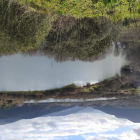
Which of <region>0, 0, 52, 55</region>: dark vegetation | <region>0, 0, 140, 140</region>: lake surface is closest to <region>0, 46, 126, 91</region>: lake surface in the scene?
<region>0, 0, 140, 140</region>: lake surface

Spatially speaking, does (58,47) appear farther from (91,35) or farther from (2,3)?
(2,3)

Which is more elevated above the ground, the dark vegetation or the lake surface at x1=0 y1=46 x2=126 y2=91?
the dark vegetation

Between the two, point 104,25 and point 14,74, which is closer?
point 104,25

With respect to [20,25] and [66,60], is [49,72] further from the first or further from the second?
[20,25]

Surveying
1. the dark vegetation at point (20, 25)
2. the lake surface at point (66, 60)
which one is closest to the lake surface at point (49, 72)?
the lake surface at point (66, 60)

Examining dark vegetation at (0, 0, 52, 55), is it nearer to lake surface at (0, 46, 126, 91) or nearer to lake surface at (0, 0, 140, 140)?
lake surface at (0, 0, 140, 140)

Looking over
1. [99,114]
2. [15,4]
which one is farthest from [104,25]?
[99,114]

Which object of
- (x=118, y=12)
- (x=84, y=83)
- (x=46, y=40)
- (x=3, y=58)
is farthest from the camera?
(x=84, y=83)

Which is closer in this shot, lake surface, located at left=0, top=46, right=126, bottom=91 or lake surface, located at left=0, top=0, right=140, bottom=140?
lake surface, located at left=0, top=0, right=140, bottom=140
